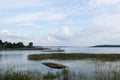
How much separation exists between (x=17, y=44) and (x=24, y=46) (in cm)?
985

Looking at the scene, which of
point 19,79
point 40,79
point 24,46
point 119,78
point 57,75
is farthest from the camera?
point 24,46

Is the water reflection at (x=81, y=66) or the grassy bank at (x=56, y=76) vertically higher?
the grassy bank at (x=56, y=76)

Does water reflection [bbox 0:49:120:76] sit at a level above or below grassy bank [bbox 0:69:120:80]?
below

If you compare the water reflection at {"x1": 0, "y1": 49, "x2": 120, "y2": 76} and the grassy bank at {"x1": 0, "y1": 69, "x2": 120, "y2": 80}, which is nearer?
the grassy bank at {"x1": 0, "y1": 69, "x2": 120, "y2": 80}

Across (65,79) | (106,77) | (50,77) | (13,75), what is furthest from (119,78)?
(13,75)

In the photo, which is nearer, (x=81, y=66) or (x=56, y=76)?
(x=56, y=76)

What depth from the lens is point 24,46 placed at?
162 metres

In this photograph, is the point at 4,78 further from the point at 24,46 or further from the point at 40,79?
the point at 24,46

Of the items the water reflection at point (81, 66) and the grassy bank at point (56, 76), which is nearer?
the grassy bank at point (56, 76)

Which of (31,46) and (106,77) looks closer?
(106,77)

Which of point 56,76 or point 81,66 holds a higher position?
point 56,76

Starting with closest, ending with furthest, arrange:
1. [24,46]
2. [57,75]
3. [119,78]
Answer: [119,78] → [57,75] → [24,46]

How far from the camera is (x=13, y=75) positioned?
48.6 ft

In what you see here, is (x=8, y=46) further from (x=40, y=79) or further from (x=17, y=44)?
(x=40, y=79)
